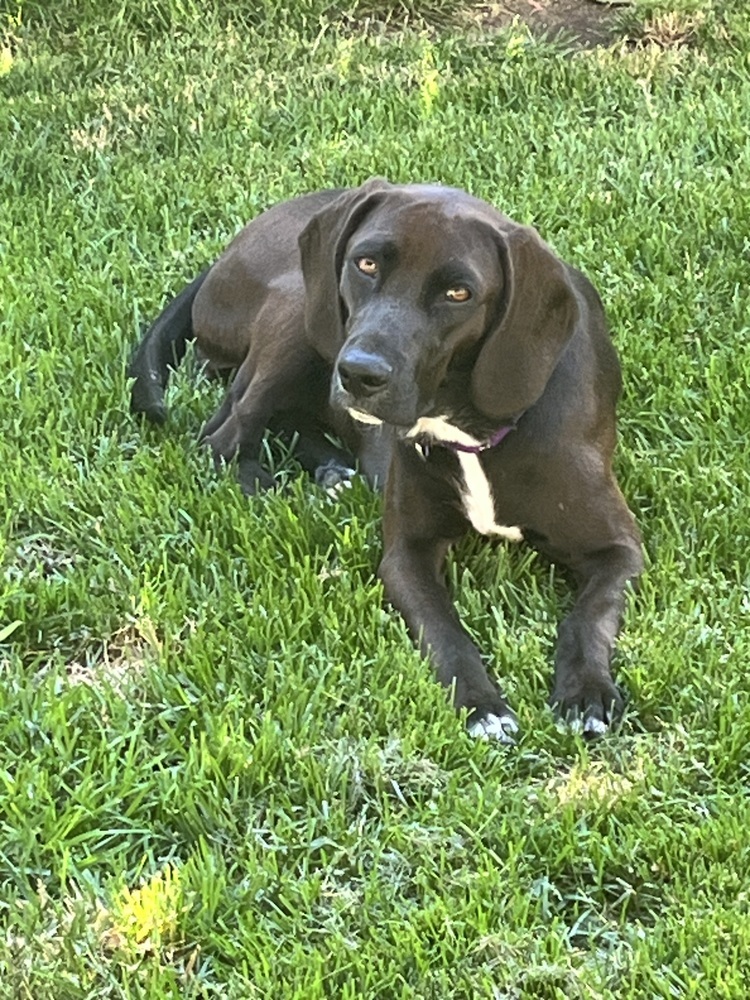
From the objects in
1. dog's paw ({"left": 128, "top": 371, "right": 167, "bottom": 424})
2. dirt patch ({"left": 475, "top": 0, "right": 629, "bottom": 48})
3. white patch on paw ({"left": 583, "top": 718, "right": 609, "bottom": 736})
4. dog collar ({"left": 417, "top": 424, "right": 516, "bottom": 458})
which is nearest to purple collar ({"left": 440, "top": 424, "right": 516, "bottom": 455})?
dog collar ({"left": 417, "top": 424, "right": 516, "bottom": 458})

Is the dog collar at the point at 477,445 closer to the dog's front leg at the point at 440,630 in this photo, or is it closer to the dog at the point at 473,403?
the dog at the point at 473,403

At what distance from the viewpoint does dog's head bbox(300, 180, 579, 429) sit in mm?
2883

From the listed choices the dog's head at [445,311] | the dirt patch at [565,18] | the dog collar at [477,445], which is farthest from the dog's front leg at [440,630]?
the dirt patch at [565,18]

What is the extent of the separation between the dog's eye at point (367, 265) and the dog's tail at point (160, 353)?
105cm

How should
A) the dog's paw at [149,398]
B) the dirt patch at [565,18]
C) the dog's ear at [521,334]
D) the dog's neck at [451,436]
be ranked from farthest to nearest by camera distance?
the dirt patch at [565,18]
the dog's paw at [149,398]
the dog's neck at [451,436]
the dog's ear at [521,334]

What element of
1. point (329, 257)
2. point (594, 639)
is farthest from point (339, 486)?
point (594, 639)

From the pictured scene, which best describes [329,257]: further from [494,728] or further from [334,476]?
[494,728]

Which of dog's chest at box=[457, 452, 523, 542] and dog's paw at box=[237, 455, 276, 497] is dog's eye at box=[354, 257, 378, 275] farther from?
dog's paw at box=[237, 455, 276, 497]

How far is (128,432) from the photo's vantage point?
3898 millimetres

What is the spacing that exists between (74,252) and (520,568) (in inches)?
95.3

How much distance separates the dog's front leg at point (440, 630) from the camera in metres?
2.76

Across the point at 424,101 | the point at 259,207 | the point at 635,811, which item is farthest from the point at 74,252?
the point at 635,811

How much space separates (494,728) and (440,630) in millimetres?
310

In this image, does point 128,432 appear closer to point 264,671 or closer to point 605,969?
point 264,671
